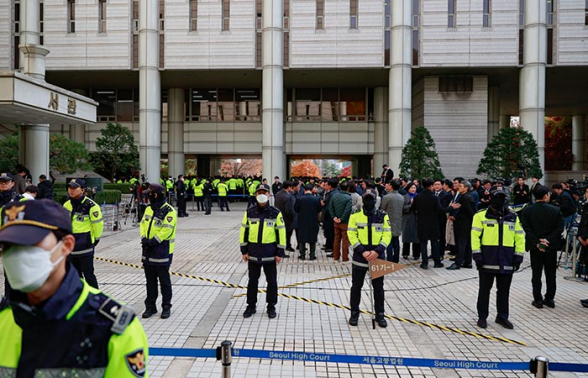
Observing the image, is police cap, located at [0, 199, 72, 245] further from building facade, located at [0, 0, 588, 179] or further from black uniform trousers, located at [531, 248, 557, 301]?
building facade, located at [0, 0, 588, 179]

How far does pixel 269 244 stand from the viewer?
698cm

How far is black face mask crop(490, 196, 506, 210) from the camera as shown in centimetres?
652

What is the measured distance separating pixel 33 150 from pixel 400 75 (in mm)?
21325

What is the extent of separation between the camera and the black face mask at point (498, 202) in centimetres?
652

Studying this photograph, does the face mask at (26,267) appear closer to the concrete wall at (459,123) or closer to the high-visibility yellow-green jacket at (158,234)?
the high-visibility yellow-green jacket at (158,234)

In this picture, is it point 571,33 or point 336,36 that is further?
point 336,36

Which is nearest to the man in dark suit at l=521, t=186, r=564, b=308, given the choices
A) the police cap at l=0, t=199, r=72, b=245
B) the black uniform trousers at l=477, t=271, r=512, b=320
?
the black uniform trousers at l=477, t=271, r=512, b=320

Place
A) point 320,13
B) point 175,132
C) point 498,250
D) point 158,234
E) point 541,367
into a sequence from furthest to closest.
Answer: point 175,132 < point 320,13 < point 158,234 < point 498,250 < point 541,367

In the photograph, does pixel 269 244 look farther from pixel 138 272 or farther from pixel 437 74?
pixel 437 74

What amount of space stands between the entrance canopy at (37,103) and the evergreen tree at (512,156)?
21483mm

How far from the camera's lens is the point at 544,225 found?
748 centimetres

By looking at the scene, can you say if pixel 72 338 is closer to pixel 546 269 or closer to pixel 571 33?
pixel 546 269

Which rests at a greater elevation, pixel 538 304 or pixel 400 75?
pixel 400 75

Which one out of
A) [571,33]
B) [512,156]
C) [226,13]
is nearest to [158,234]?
[512,156]
